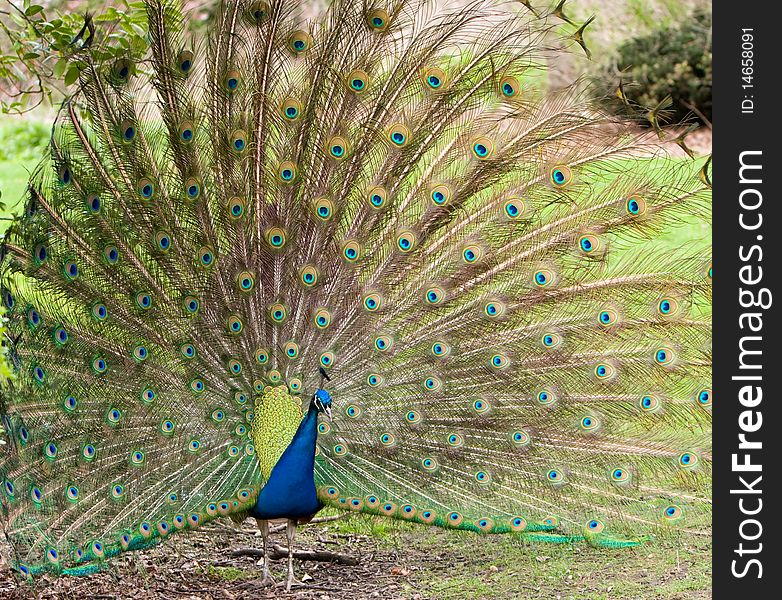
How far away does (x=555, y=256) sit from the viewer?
386 centimetres

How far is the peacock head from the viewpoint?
12.5 feet

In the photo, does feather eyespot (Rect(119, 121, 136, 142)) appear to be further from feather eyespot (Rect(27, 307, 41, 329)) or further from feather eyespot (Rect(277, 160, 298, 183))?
feather eyespot (Rect(27, 307, 41, 329))

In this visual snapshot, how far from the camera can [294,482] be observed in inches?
156

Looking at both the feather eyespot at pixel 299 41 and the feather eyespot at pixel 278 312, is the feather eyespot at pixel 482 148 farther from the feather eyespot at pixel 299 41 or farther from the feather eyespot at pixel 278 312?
the feather eyespot at pixel 278 312

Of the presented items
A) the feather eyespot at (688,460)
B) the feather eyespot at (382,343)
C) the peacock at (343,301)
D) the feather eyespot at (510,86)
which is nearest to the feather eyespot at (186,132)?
the peacock at (343,301)

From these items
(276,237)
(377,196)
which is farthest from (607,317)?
(276,237)

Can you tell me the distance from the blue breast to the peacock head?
6 centimetres

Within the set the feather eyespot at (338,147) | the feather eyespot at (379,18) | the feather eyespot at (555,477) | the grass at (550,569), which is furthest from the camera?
the grass at (550,569)

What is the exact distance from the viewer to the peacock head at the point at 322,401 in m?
3.81

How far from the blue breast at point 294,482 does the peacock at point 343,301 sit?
12 mm

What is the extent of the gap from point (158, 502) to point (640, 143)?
2.32 meters

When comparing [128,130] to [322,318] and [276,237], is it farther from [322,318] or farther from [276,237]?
[322,318]
